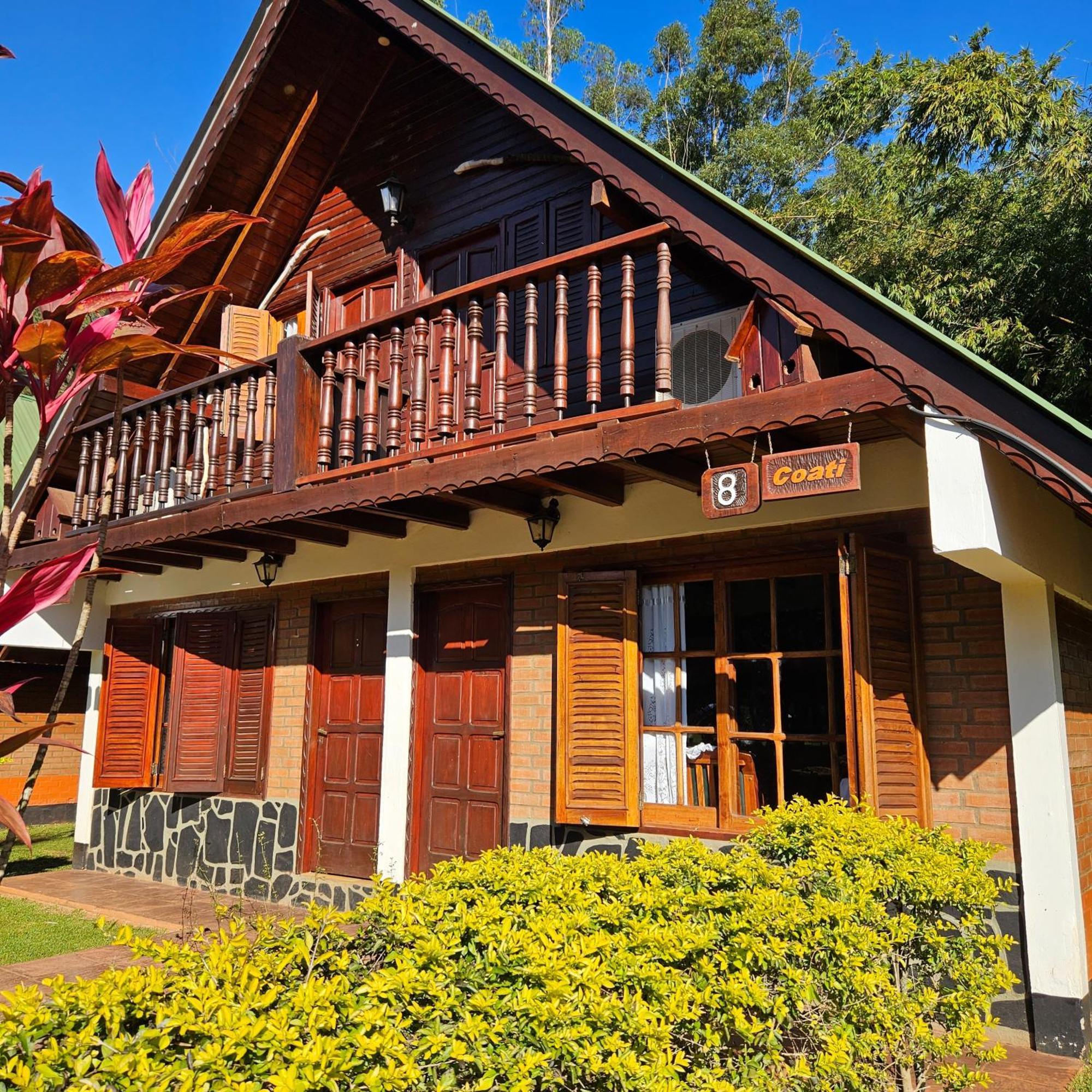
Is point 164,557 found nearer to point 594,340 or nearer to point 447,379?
point 447,379

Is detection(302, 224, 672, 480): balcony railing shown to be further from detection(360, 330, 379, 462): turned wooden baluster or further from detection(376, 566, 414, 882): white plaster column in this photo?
detection(376, 566, 414, 882): white plaster column

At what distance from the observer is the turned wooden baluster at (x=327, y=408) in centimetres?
618

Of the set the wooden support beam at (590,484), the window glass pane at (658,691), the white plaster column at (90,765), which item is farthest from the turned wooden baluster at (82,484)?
the window glass pane at (658,691)

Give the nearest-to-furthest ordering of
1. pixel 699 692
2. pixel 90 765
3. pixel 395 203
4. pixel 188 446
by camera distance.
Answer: pixel 699 692
pixel 188 446
pixel 395 203
pixel 90 765

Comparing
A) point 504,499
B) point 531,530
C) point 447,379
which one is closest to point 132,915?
point 531,530

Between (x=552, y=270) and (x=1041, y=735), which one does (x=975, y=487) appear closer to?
(x=1041, y=735)

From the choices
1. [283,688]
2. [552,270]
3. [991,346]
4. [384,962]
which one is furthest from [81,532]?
[991,346]

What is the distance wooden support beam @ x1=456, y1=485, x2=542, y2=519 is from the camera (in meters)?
5.70

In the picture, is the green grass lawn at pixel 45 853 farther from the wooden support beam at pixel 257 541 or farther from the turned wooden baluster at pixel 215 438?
the turned wooden baluster at pixel 215 438

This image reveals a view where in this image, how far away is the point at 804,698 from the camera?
5.35m

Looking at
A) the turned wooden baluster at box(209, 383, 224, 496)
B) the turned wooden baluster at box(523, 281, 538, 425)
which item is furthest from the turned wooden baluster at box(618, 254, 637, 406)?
the turned wooden baluster at box(209, 383, 224, 496)

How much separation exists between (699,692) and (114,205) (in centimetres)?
459

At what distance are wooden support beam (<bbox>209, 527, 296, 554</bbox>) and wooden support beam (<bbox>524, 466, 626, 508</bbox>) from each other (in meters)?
2.57

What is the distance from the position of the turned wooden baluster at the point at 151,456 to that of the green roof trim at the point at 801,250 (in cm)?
369
